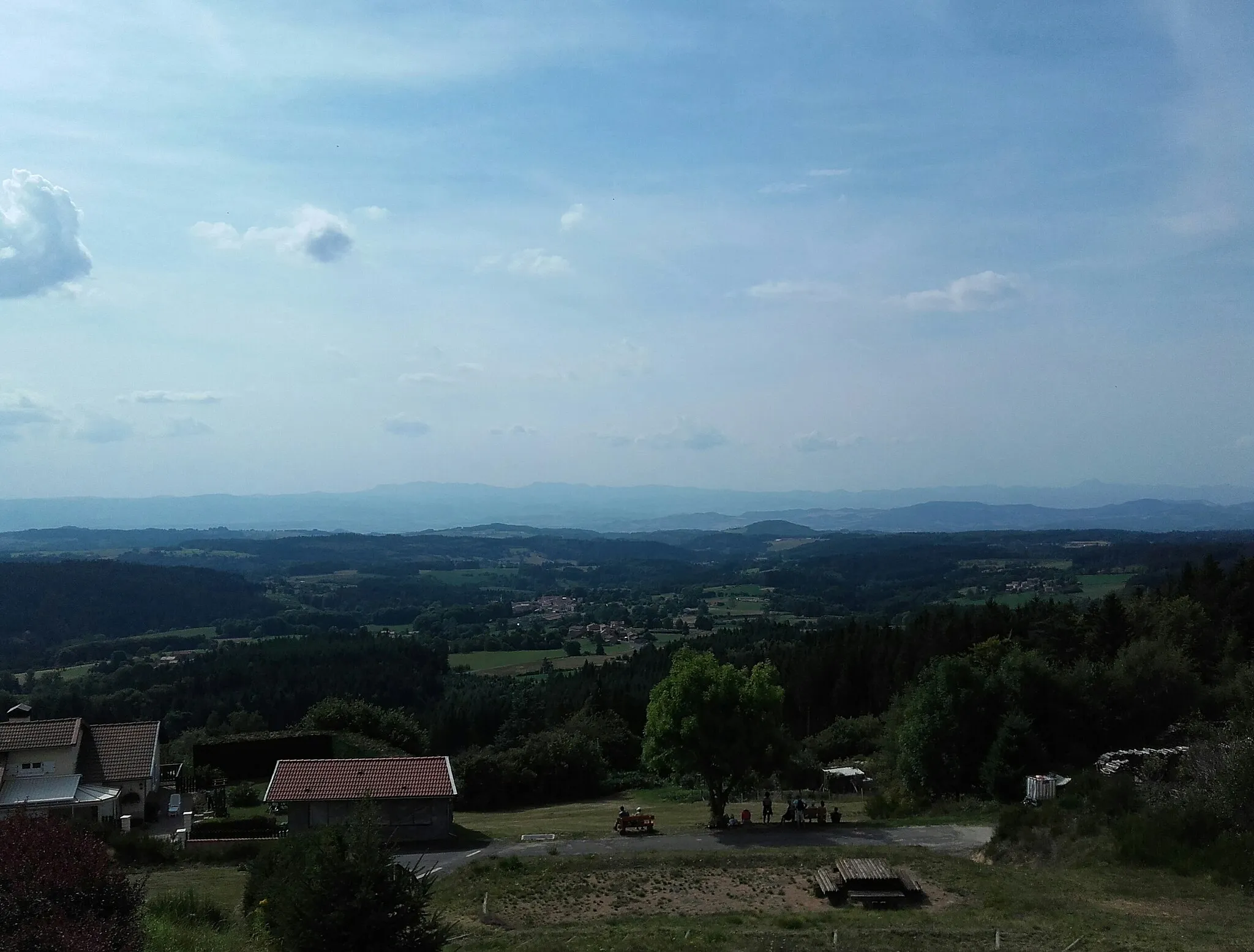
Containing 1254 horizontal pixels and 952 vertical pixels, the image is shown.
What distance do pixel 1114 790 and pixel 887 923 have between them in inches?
373

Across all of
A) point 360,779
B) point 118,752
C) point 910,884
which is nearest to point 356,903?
point 910,884

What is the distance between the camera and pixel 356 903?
31.5 ft

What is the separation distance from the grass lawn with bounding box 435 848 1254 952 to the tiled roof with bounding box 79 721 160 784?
17.4 meters

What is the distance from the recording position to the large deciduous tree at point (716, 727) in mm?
27094

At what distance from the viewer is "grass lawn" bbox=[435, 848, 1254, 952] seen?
47.1ft

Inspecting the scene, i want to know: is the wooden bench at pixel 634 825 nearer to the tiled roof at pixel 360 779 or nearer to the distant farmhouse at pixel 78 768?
the tiled roof at pixel 360 779

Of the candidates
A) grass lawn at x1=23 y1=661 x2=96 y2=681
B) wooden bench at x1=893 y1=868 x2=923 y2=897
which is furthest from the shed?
grass lawn at x1=23 y1=661 x2=96 y2=681

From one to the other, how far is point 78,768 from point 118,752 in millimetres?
1283

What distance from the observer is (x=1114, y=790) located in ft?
72.1

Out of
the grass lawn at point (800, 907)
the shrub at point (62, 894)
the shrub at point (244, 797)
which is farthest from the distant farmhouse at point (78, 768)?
the shrub at point (62, 894)

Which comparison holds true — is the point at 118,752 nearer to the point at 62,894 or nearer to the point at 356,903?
the point at 62,894

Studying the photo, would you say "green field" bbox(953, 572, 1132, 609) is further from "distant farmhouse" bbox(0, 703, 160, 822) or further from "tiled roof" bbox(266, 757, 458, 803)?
"distant farmhouse" bbox(0, 703, 160, 822)

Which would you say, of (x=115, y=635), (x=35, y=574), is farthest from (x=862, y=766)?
(x=35, y=574)

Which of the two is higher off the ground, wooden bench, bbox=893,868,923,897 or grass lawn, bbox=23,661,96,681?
wooden bench, bbox=893,868,923,897
